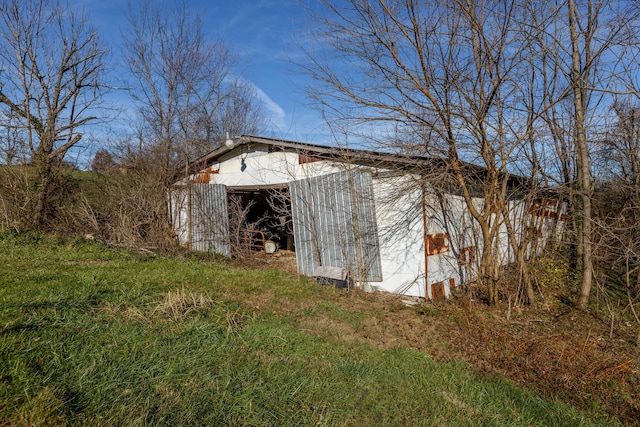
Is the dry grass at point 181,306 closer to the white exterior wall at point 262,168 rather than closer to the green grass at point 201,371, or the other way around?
the green grass at point 201,371

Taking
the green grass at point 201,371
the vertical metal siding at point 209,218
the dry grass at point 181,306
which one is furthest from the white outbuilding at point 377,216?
the dry grass at point 181,306

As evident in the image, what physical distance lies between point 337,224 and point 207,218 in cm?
462

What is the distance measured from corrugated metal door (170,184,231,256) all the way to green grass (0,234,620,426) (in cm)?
543

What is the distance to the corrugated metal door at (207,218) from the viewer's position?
10.9 meters

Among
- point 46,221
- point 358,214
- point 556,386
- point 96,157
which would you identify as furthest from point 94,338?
point 96,157

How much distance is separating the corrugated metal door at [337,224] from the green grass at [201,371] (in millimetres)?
2566

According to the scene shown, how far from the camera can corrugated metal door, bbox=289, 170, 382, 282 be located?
7.81m

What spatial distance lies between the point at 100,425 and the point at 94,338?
135 cm

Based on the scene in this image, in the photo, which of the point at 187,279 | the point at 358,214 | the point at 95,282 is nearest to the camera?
the point at 95,282

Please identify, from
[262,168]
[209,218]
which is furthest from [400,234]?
[209,218]

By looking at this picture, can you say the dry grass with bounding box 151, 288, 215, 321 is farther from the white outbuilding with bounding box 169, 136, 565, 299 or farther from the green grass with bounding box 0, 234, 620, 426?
the white outbuilding with bounding box 169, 136, 565, 299

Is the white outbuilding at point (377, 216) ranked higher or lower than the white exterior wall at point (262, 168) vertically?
lower

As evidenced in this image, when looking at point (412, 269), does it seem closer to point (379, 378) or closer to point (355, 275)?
point (355, 275)

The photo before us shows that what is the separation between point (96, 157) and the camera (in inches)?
555
